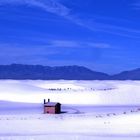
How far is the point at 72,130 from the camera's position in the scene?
28359 mm

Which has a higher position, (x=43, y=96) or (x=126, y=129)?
(x=43, y=96)

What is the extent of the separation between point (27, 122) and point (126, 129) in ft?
26.0

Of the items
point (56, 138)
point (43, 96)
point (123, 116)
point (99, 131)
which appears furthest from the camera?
point (43, 96)

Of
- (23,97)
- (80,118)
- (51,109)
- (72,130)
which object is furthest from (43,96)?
(72,130)

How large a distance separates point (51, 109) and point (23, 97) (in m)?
25.4

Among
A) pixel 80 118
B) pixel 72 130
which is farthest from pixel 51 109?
pixel 72 130

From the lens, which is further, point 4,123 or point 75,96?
point 75,96

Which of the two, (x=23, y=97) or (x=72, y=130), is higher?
(x=23, y=97)

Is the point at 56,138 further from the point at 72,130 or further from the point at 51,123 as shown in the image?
the point at 51,123

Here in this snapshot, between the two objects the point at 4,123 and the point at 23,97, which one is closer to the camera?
the point at 4,123

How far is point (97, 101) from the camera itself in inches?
2468

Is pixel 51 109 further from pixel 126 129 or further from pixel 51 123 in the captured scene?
pixel 126 129

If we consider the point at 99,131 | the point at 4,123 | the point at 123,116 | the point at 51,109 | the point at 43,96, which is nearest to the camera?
the point at 99,131

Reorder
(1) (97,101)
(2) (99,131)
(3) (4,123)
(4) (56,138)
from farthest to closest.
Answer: (1) (97,101) < (3) (4,123) < (2) (99,131) < (4) (56,138)
